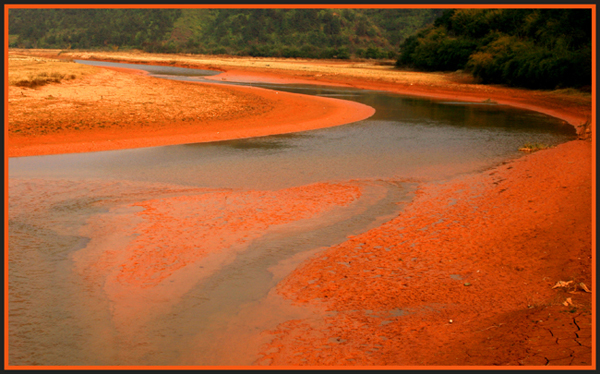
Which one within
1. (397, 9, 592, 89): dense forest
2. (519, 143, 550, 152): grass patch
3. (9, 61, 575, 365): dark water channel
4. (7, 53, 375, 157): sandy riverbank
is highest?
(397, 9, 592, 89): dense forest

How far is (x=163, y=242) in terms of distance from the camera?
7.54 m

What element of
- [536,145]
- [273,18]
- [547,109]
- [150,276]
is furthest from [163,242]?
[273,18]

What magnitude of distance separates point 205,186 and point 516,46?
3324 centimetres

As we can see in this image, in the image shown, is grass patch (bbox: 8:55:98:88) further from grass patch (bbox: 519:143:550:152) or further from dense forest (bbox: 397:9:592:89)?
dense forest (bbox: 397:9:592:89)

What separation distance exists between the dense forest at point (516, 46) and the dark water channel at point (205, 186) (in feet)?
40.7

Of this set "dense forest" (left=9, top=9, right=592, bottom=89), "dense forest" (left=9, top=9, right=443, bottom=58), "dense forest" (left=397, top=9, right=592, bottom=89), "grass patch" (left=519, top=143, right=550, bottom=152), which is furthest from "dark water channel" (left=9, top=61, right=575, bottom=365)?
"dense forest" (left=9, top=9, right=443, bottom=58)

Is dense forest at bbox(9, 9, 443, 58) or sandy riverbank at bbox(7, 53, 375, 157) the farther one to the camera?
dense forest at bbox(9, 9, 443, 58)

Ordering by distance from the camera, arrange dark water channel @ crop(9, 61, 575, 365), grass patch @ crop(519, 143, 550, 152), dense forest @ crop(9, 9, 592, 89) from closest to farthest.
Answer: dark water channel @ crop(9, 61, 575, 365) → grass patch @ crop(519, 143, 550, 152) → dense forest @ crop(9, 9, 592, 89)

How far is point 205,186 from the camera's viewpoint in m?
10.6

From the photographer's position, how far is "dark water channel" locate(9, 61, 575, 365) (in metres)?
5.12

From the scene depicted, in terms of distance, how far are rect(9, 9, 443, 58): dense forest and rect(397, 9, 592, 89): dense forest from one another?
52802mm

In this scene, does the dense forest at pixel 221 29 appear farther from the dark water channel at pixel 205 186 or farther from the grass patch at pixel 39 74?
the dark water channel at pixel 205 186

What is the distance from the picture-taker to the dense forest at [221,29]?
106375 mm

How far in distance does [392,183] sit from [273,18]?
10825cm
